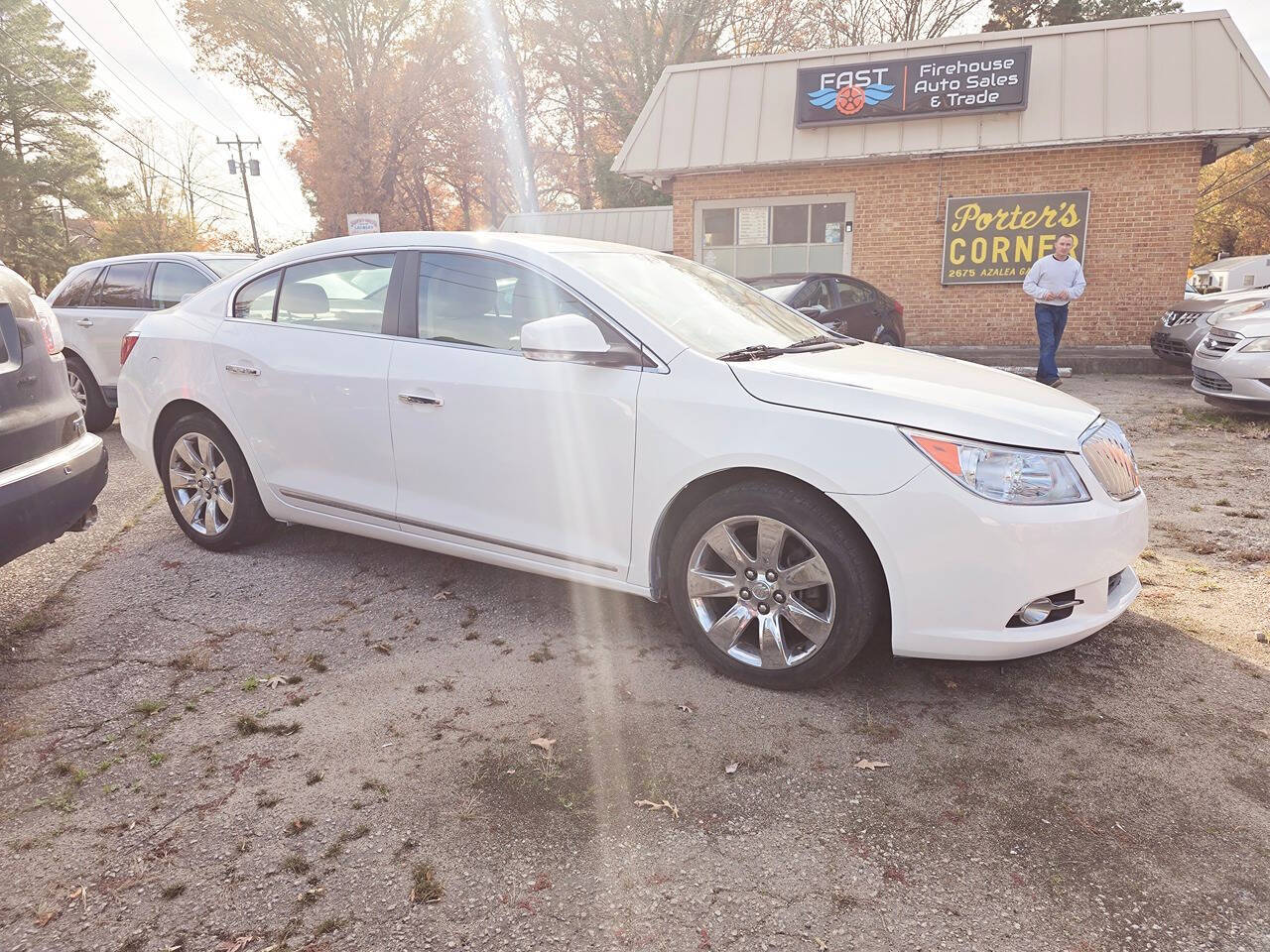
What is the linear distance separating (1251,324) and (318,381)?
27.4ft

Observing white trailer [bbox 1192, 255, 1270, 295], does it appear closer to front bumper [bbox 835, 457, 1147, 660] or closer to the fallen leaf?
front bumper [bbox 835, 457, 1147, 660]

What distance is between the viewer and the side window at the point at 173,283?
782 centimetres

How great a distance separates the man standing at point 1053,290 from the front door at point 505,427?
8.63 m

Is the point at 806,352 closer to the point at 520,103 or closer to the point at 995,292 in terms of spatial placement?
Answer: the point at 995,292

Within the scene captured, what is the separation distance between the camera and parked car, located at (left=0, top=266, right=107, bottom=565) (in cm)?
307

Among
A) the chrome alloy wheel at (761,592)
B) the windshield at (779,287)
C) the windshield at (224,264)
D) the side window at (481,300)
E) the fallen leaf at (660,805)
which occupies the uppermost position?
the windshield at (224,264)

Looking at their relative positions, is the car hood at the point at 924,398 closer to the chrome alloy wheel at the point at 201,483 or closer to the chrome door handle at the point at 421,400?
the chrome door handle at the point at 421,400

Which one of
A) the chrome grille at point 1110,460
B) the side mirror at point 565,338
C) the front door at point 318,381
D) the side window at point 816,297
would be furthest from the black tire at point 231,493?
the side window at point 816,297

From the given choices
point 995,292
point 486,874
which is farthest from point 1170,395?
point 486,874

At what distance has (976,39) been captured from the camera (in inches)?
495

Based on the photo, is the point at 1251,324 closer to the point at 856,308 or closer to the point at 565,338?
the point at 856,308

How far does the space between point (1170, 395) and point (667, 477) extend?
939 cm

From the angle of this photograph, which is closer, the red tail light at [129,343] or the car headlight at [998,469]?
the car headlight at [998,469]

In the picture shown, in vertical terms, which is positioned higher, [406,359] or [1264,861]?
[406,359]
